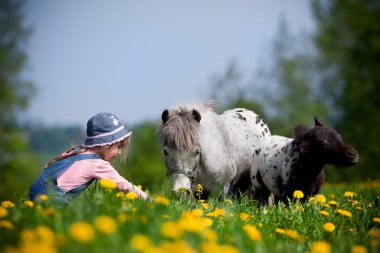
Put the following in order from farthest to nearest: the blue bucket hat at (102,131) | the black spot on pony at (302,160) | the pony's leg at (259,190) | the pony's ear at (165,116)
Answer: the pony's leg at (259,190) → the pony's ear at (165,116) → the black spot on pony at (302,160) → the blue bucket hat at (102,131)

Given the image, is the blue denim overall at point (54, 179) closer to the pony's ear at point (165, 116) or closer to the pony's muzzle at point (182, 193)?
the pony's muzzle at point (182, 193)

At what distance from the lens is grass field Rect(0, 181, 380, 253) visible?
2.35 m

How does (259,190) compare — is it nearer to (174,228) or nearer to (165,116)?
(165,116)

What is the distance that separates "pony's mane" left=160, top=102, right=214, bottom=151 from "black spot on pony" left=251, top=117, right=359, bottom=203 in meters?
1.34

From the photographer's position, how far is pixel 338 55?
26891 mm

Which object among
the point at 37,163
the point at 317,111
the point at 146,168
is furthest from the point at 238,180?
the point at 146,168

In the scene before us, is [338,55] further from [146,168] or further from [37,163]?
[146,168]

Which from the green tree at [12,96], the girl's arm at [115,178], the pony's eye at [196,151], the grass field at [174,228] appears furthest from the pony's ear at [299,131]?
the green tree at [12,96]

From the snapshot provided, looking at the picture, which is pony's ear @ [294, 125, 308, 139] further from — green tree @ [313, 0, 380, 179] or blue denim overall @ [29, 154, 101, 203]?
green tree @ [313, 0, 380, 179]

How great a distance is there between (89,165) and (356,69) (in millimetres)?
21708

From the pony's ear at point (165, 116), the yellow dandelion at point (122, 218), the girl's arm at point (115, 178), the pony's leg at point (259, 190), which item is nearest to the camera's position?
the yellow dandelion at point (122, 218)

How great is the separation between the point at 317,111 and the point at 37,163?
2192 cm

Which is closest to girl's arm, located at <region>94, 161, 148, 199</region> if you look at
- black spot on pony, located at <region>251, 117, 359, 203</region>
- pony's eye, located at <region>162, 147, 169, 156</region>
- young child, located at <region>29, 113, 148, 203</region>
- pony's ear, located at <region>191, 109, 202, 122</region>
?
young child, located at <region>29, 113, 148, 203</region>

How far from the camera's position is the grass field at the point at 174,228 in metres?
2.35
